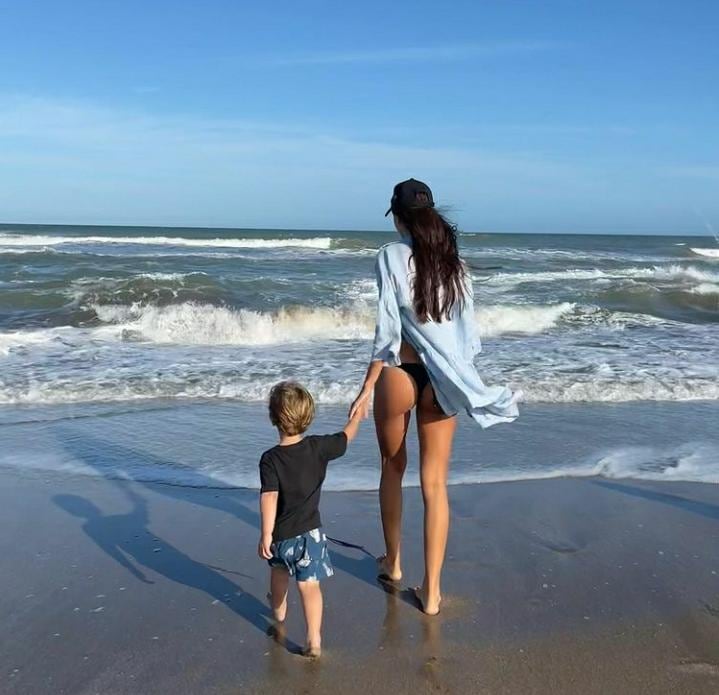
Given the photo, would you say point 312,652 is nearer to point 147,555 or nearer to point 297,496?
point 297,496

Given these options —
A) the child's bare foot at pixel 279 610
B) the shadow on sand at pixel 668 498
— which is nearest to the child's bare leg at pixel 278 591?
the child's bare foot at pixel 279 610

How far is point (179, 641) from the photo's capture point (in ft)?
10.1

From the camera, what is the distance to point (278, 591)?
3105 mm

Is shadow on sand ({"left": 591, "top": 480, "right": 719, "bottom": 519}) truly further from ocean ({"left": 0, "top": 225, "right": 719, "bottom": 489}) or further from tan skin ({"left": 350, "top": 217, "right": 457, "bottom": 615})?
tan skin ({"left": 350, "top": 217, "right": 457, "bottom": 615})

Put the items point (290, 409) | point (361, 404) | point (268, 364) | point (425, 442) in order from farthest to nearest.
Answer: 1. point (268, 364)
2. point (425, 442)
3. point (361, 404)
4. point (290, 409)

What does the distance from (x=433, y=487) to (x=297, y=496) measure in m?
0.73

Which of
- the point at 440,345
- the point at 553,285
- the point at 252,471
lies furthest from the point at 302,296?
the point at 440,345

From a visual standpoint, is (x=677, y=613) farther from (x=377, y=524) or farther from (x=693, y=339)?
(x=693, y=339)

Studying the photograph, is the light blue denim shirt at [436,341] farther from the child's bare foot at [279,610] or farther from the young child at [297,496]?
the child's bare foot at [279,610]

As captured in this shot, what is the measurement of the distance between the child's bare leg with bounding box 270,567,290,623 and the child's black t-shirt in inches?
8.7

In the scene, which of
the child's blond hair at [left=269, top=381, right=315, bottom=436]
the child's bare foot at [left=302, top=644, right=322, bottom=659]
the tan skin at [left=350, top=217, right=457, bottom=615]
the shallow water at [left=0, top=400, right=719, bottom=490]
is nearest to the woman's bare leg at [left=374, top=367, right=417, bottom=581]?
the tan skin at [left=350, top=217, right=457, bottom=615]

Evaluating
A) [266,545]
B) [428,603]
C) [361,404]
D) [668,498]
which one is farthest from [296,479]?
[668,498]

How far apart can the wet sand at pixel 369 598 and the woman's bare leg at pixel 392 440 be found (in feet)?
0.58

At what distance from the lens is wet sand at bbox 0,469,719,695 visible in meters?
2.84
